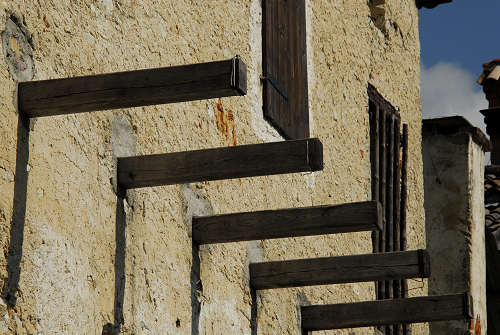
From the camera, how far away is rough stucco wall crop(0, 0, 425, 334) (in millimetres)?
2738

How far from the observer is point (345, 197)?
5.54 meters

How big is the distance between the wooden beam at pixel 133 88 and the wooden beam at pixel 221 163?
391 millimetres

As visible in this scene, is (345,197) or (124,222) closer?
(124,222)

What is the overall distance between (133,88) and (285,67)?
7.64 feet

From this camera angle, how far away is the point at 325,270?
425 cm

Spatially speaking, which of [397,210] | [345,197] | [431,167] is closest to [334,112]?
[345,197]

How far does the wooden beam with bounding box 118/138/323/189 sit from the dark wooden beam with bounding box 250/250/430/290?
1.21 meters

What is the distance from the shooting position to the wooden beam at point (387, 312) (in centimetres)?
455

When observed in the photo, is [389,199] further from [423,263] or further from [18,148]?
[18,148]

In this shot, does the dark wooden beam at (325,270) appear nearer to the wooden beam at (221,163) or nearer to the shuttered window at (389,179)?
the wooden beam at (221,163)

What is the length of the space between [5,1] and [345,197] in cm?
319

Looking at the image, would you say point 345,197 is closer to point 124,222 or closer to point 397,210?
point 397,210

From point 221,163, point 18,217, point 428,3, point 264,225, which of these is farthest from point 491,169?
point 18,217

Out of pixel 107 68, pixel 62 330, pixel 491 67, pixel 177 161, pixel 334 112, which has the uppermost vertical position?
pixel 491 67
